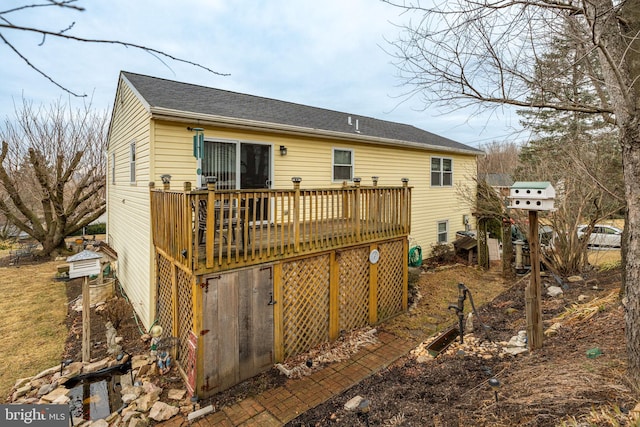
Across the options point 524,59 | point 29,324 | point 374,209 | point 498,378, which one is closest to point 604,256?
point 374,209

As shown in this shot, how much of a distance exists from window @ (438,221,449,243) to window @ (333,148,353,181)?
5.69m

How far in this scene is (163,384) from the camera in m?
4.77

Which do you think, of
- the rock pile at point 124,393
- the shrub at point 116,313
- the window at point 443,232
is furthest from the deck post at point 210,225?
the window at point 443,232

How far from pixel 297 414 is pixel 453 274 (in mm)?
8122

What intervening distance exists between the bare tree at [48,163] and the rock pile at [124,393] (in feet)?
39.2

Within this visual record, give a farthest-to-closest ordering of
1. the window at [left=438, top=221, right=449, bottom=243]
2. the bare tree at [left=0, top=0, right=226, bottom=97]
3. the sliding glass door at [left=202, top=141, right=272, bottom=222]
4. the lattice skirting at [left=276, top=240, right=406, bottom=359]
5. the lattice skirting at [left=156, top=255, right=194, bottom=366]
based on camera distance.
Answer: the window at [left=438, top=221, right=449, bottom=243] → the sliding glass door at [left=202, top=141, right=272, bottom=222] → the lattice skirting at [left=276, top=240, right=406, bottom=359] → the lattice skirting at [left=156, top=255, right=194, bottom=366] → the bare tree at [left=0, top=0, right=226, bottom=97]

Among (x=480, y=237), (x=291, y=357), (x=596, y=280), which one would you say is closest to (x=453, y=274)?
(x=480, y=237)

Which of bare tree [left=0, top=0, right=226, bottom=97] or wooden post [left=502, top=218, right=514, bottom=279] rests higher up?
bare tree [left=0, top=0, right=226, bottom=97]

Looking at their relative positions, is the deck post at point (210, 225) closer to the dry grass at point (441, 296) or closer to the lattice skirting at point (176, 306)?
the lattice skirting at point (176, 306)

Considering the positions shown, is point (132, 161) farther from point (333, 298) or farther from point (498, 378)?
point (498, 378)

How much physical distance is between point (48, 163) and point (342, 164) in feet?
46.2

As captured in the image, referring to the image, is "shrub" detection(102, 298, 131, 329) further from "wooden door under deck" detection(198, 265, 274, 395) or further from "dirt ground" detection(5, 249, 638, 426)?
"wooden door under deck" detection(198, 265, 274, 395)

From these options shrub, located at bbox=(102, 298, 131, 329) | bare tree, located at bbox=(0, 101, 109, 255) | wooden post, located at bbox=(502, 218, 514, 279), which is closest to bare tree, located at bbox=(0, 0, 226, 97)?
shrub, located at bbox=(102, 298, 131, 329)

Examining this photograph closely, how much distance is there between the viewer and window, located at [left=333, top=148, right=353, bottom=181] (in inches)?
367
